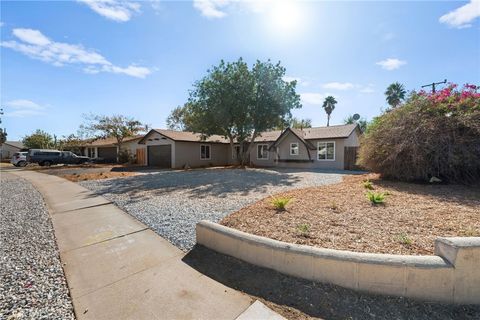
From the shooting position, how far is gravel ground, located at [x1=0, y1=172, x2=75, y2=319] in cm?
262

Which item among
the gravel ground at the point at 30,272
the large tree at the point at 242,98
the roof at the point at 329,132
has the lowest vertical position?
the gravel ground at the point at 30,272

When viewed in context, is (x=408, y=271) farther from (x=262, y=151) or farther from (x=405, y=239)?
(x=262, y=151)

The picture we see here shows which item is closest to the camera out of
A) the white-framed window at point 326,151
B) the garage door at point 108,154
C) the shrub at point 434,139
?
the shrub at point 434,139

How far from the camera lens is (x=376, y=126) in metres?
9.46

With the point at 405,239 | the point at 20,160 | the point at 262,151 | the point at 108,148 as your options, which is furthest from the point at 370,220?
the point at 108,148

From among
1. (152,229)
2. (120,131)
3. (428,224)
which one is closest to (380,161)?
(428,224)

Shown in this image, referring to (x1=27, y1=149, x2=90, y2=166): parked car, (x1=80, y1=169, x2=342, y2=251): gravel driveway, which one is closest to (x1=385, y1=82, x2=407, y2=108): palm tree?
(x1=80, y1=169, x2=342, y2=251): gravel driveway

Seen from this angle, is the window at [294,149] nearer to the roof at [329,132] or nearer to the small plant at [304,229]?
the roof at [329,132]

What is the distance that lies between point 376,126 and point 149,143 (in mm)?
20568

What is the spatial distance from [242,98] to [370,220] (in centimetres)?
1333

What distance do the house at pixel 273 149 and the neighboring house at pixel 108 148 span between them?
2.38 metres

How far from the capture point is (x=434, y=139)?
7.53 metres

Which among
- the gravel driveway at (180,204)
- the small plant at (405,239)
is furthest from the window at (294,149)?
the small plant at (405,239)

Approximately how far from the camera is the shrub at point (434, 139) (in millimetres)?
7223
